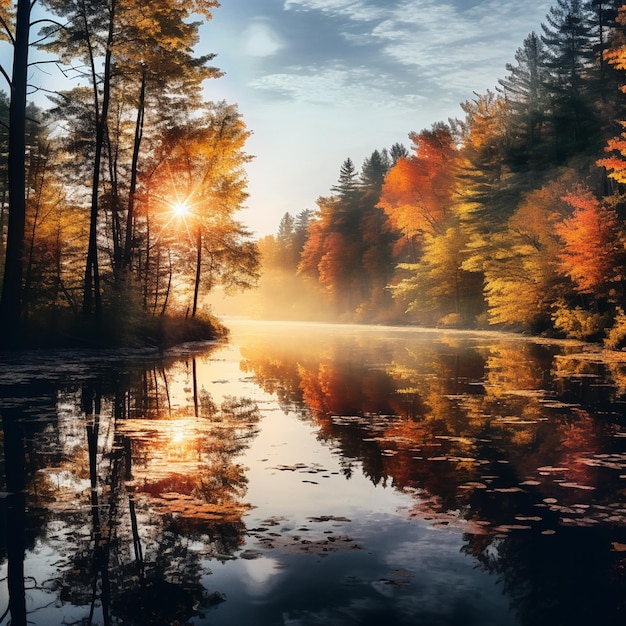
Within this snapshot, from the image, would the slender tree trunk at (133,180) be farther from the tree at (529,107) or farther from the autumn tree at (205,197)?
the tree at (529,107)

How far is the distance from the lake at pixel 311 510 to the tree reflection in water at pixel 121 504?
0.02 meters

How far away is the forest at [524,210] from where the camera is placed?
31.8 metres

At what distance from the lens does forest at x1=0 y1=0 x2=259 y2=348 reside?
2331cm

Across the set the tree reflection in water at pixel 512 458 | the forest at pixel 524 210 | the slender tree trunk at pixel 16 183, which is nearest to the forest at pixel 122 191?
the slender tree trunk at pixel 16 183

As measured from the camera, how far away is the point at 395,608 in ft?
13.4

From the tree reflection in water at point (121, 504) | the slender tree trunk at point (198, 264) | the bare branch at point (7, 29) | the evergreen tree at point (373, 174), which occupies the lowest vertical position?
the tree reflection in water at point (121, 504)

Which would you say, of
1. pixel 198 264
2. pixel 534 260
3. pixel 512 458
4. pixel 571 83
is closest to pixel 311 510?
pixel 512 458

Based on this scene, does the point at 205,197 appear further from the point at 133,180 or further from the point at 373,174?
the point at 373,174

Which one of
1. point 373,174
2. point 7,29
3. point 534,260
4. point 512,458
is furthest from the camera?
point 373,174

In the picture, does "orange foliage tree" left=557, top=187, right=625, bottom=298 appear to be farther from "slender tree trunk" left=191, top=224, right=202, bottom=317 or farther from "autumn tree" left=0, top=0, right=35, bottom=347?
"autumn tree" left=0, top=0, right=35, bottom=347

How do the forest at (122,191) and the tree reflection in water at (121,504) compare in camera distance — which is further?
the forest at (122,191)

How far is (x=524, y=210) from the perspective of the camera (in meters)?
39.5

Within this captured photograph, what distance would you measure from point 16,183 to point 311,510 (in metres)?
18.5

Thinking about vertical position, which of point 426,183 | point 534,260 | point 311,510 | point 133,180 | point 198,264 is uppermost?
point 426,183
